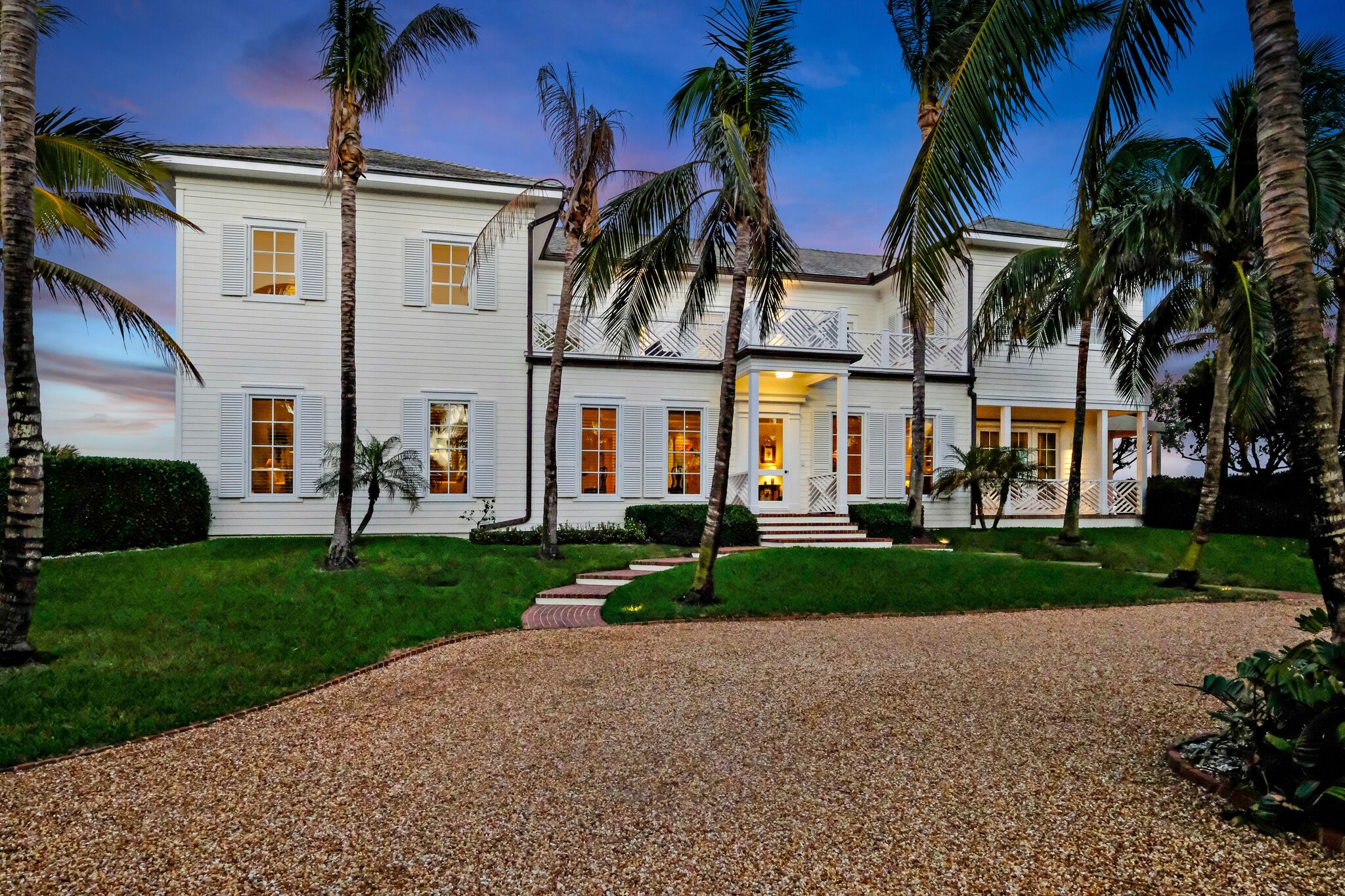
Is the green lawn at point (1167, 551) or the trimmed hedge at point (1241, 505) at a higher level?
the trimmed hedge at point (1241, 505)

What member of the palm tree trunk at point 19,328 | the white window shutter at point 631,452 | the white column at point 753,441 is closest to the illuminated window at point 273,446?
the white window shutter at point 631,452

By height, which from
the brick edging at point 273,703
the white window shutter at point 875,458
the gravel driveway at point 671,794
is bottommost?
the brick edging at point 273,703

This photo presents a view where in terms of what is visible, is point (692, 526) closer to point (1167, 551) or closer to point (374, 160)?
point (1167, 551)

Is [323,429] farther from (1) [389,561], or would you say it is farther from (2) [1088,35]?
(2) [1088,35]

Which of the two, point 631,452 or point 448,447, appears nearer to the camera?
point 448,447

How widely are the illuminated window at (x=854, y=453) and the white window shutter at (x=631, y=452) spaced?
14.2 ft

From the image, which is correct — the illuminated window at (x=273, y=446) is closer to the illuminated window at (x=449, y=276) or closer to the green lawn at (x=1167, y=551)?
the illuminated window at (x=449, y=276)

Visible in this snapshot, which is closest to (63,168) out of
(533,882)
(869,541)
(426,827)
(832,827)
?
(426,827)

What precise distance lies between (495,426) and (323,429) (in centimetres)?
312

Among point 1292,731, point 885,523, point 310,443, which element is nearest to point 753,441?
point 885,523

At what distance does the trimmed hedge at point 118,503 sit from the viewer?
9375mm

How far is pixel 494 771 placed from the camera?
11.6 feet

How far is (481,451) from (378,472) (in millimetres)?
2529

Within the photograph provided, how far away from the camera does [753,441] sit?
1349cm
